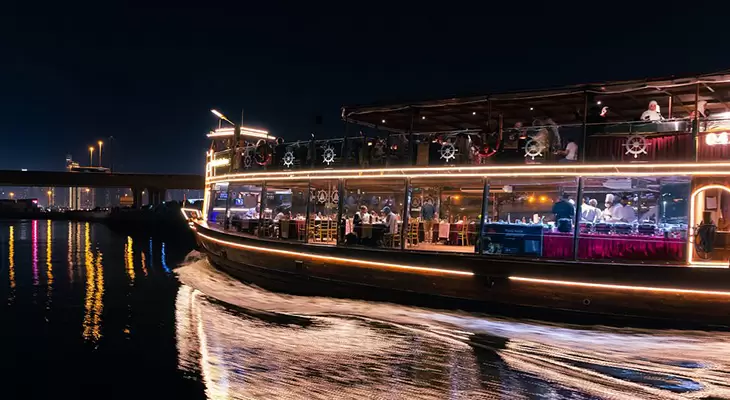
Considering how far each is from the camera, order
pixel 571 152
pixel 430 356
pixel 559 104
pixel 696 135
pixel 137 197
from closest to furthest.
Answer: pixel 430 356 → pixel 696 135 → pixel 571 152 → pixel 559 104 → pixel 137 197

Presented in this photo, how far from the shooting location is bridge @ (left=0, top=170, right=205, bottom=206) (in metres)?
63.4

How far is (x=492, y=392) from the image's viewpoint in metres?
6.82

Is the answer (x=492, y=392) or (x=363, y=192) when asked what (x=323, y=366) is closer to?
(x=492, y=392)

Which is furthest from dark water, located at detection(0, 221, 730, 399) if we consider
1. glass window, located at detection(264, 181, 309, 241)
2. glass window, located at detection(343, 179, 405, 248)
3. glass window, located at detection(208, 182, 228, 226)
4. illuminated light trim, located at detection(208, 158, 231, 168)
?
glass window, located at detection(208, 182, 228, 226)

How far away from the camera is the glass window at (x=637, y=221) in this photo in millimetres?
10094

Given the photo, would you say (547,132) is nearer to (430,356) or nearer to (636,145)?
(636,145)

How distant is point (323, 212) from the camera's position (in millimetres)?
21188

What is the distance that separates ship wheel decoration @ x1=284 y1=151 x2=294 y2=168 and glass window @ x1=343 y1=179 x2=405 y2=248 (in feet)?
6.22

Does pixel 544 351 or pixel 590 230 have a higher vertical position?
pixel 590 230

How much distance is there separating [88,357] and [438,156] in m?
8.02

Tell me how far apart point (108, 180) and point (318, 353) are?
66840 millimetres

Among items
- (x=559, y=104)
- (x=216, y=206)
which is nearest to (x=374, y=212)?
(x=216, y=206)

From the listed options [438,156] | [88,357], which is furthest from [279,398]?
[438,156]

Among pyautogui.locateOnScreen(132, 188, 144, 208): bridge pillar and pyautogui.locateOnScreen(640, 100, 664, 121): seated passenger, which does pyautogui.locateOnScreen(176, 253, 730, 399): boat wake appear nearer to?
pyautogui.locateOnScreen(640, 100, 664, 121): seated passenger
